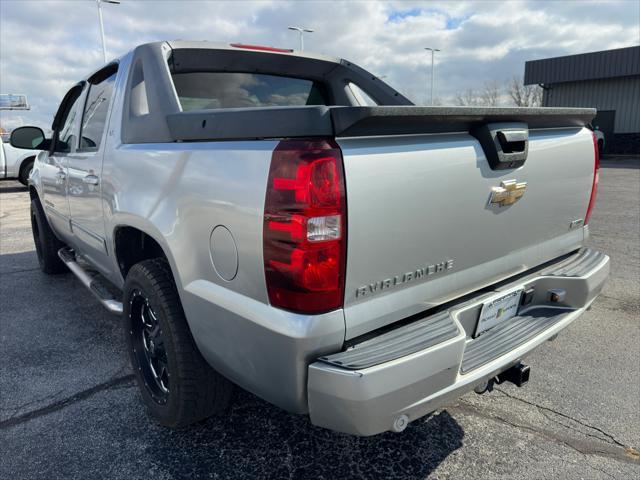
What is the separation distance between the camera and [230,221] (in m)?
1.70

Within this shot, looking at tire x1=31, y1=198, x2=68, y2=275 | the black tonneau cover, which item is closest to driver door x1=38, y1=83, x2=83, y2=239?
tire x1=31, y1=198, x2=68, y2=275

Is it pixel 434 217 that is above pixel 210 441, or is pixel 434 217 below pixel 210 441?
above

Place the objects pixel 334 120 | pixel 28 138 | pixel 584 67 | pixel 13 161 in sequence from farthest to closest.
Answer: pixel 584 67, pixel 13 161, pixel 28 138, pixel 334 120

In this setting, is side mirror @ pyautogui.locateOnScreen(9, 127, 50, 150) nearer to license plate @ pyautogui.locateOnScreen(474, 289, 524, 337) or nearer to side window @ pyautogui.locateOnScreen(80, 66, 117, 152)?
side window @ pyautogui.locateOnScreen(80, 66, 117, 152)

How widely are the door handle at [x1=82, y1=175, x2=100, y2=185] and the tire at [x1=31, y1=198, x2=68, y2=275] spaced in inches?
82.4

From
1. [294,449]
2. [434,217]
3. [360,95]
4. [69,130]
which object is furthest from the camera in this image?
[69,130]

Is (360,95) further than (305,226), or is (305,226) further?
(360,95)

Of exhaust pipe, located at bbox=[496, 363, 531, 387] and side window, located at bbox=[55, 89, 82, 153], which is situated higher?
side window, located at bbox=[55, 89, 82, 153]

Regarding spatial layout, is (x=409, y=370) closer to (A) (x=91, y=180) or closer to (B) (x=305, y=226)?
(B) (x=305, y=226)

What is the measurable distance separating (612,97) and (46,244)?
96.2 ft

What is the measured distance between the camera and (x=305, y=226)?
1.54 meters

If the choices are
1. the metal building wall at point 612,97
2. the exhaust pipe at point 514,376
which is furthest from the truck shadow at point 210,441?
the metal building wall at point 612,97

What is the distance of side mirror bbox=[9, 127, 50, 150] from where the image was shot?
13.7 ft

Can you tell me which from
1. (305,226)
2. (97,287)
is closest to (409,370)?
(305,226)
